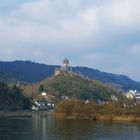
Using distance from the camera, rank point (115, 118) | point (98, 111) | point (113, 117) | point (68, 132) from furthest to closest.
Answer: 1. point (98, 111)
2. point (113, 117)
3. point (115, 118)
4. point (68, 132)

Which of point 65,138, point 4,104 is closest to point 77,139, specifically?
point 65,138

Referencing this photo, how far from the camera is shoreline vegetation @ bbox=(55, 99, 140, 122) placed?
130 meters

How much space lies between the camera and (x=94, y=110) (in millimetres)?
138625

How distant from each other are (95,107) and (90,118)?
5510 millimetres

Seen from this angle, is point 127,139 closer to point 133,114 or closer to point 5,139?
point 5,139

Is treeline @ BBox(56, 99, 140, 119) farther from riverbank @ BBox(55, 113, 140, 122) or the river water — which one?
the river water

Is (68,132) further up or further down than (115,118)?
further down

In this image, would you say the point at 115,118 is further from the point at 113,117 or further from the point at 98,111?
the point at 98,111

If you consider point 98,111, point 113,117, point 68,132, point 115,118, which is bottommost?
point 68,132

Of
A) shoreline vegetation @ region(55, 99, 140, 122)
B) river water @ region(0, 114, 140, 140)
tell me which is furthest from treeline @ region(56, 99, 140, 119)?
river water @ region(0, 114, 140, 140)

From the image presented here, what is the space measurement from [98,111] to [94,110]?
4.18ft

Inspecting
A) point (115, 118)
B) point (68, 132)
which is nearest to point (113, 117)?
point (115, 118)

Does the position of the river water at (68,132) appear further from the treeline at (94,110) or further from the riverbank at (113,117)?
the treeline at (94,110)

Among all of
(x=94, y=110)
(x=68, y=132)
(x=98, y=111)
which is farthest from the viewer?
(x=98, y=111)
